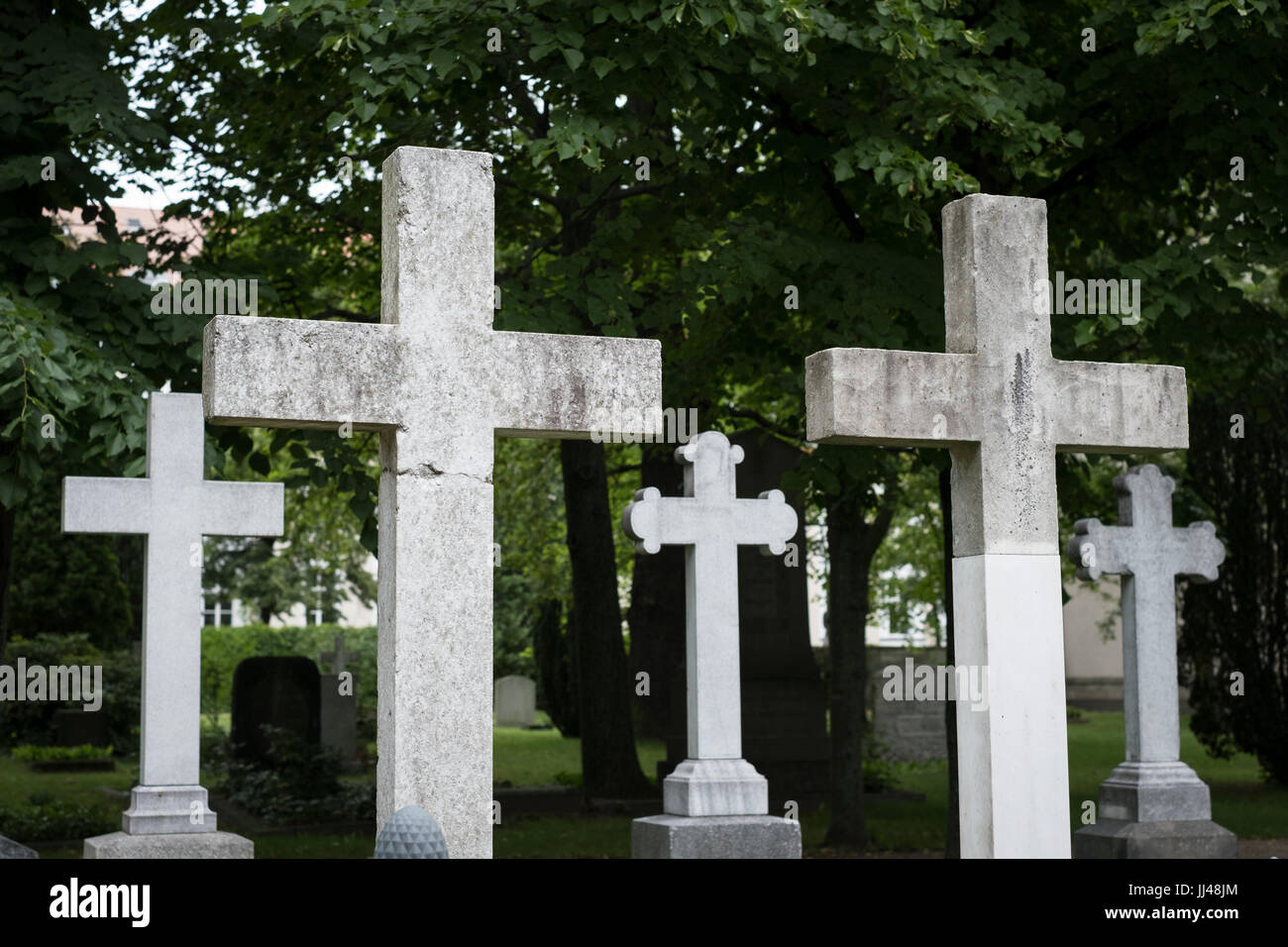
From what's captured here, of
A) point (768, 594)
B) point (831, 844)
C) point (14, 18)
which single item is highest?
point (14, 18)

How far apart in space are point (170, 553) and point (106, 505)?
0.40 meters

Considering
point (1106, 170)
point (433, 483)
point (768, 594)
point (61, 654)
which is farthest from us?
point (61, 654)

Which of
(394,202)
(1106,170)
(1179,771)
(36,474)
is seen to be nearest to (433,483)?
(394,202)

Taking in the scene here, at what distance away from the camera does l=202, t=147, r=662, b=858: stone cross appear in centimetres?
492

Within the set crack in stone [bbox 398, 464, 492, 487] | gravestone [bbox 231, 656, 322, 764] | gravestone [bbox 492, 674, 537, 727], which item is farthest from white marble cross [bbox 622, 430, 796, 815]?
gravestone [bbox 492, 674, 537, 727]

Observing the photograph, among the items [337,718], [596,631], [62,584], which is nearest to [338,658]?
[337,718]

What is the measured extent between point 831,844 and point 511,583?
2328cm

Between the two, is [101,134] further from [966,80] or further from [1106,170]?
[1106,170]

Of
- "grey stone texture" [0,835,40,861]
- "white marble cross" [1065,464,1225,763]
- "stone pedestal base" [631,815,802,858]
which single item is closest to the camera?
"grey stone texture" [0,835,40,861]

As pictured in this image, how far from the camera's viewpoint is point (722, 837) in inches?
318

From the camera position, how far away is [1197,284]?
9.48 meters

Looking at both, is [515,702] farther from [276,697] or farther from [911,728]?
[276,697]

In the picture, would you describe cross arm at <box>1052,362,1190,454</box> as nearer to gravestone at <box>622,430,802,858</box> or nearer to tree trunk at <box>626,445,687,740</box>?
gravestone at <box>622,430,802,858</box>

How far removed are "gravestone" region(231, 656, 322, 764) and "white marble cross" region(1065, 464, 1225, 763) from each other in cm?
986
